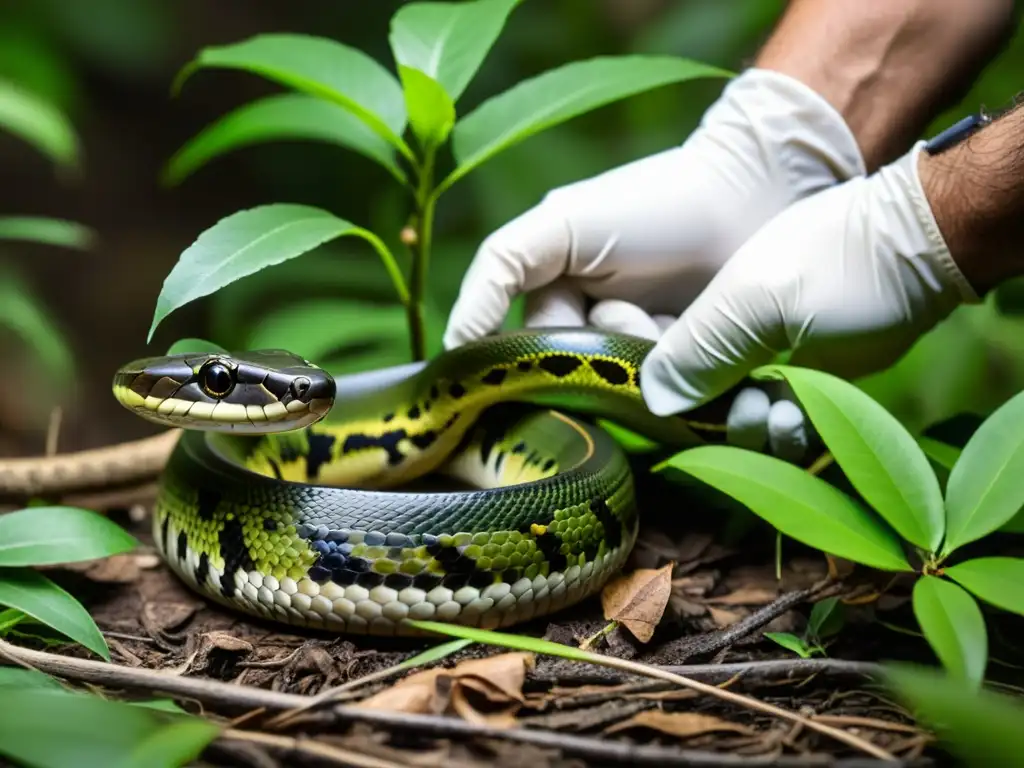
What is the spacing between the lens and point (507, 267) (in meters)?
2.21

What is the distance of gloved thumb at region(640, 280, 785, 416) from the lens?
1997mm

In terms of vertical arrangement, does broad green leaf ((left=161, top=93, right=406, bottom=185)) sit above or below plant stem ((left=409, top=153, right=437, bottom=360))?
above

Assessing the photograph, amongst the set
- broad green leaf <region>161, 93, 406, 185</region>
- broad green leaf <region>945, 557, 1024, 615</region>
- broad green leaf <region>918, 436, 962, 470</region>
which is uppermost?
broad green leaf <region>161, 93, 406, 185</region>

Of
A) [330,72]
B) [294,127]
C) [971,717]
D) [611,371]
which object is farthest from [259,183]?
[971,717]

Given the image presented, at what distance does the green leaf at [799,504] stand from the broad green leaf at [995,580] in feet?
0.27

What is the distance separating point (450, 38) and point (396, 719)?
5.03 ft

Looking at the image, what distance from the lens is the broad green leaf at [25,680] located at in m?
1.29

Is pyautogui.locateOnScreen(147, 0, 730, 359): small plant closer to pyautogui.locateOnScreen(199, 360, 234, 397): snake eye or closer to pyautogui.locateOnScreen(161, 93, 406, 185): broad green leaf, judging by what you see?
pyautogui.locateOnScreen(161, 93, 406, 185): broad green leaf

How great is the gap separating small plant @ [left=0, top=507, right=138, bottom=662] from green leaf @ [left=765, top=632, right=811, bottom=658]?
1.16m

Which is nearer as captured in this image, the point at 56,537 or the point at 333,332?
the point at 56,537

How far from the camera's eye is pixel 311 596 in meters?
→ 1.58

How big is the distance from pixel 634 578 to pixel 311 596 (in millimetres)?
645

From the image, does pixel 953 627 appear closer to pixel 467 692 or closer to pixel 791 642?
pixel 791 642

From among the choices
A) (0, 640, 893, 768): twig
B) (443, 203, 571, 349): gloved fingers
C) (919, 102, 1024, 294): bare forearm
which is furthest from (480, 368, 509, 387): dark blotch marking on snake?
(919, 102, 1024, 294): bare forearm
